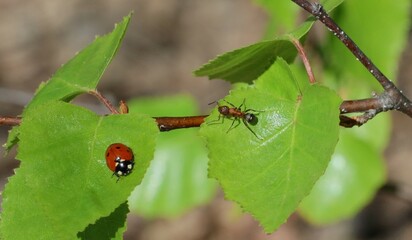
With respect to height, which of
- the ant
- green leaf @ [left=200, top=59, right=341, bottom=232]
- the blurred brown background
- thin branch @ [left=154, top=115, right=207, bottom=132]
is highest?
the blurred brown background

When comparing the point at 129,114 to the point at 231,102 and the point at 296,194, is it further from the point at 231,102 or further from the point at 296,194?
the point at 296,194

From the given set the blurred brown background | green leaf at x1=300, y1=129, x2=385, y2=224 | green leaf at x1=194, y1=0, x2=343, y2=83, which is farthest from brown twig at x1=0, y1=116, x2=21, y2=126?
the blurred brown background

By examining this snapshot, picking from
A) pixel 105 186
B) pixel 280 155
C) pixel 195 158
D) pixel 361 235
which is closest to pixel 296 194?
pixel 280 155

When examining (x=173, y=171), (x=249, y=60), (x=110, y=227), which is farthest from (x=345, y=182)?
(x=110, y=227)

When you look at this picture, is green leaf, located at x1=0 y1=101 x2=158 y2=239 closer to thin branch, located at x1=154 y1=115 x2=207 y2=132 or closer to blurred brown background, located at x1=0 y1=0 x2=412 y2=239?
thin branch, located at x1=154 y1=115 x2=207 y2=132

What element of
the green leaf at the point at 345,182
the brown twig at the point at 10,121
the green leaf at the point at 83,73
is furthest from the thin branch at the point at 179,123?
the green leaf at the point at 345,182
